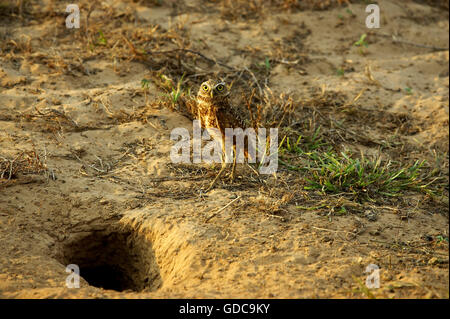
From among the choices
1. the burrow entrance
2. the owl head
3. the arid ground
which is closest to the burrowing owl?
the owl head

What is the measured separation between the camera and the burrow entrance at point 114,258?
3.93m

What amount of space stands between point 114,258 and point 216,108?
Answer: 5.18 ft

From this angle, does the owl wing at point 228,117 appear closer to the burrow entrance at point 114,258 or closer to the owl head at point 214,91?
the owl head at point 214,91

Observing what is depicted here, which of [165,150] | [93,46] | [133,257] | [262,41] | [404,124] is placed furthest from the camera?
[262,41]

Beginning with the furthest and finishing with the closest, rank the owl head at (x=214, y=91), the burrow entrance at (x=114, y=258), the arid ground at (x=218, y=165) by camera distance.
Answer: the owl head at (x=214, y=91), the burrow entrance at (x=114, y=258), the arid ground at (x=218, y=165)

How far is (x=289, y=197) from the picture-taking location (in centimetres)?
425

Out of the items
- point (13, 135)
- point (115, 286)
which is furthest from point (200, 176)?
point (13, 135)

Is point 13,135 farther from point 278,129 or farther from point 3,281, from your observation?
point 278,129

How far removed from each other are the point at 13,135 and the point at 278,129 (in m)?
2.64

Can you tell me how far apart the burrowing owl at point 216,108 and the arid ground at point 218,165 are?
0.44 m

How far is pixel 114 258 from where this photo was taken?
4.31 metres

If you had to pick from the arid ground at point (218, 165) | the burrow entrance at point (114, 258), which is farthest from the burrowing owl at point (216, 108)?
the burrow entrance at point (114, 258)

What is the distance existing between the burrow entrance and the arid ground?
0.02m

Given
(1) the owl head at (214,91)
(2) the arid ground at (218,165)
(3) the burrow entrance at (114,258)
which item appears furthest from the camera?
(1) the owl head at (214,91)
